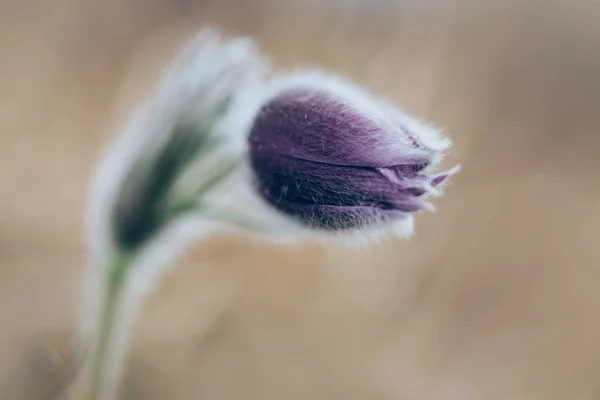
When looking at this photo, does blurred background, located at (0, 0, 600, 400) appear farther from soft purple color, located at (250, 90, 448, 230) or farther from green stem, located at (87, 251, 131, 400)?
soft purple color, located at (250, 90, 448, 230)

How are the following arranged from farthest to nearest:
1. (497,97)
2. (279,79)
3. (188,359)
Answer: (497,97) → (188,359) → (279,79)

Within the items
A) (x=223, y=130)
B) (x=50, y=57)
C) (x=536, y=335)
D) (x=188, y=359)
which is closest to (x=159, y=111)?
(x=223, y=130)

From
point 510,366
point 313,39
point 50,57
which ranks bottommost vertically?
point 510,366

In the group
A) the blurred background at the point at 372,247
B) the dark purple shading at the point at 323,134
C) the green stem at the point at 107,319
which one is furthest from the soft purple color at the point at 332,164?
the blurred background at the point at 372,247

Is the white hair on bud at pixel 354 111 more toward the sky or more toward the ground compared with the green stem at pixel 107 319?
more toward the sky

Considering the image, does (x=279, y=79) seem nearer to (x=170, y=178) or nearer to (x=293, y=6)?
(x=170, y=178)

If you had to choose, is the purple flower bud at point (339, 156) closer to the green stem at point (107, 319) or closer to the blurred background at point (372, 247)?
the green stem at point (107, 319)

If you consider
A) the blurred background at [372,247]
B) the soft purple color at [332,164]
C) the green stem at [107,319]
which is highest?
the blurred background at [372,247]
